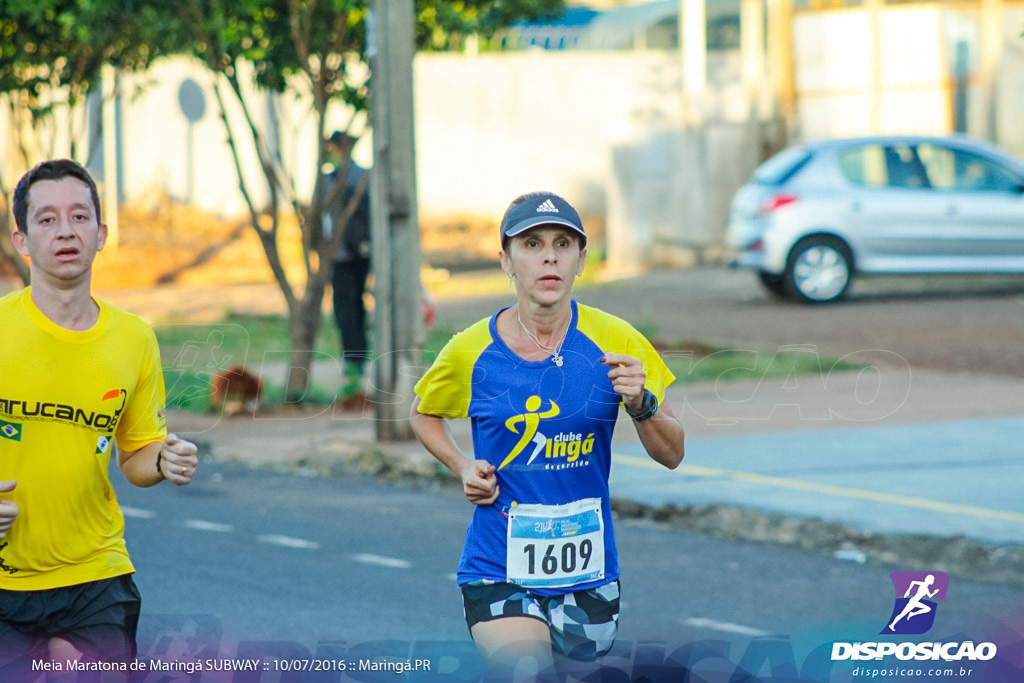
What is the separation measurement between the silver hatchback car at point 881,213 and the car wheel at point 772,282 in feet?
1.39

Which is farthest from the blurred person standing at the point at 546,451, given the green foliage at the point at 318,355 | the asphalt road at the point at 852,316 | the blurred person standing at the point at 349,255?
the asphalt road at the point at 852,316

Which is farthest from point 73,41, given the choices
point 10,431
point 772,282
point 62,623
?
point 62,623

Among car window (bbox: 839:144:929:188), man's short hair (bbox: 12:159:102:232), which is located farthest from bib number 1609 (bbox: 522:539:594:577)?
car window (bbox: 839:144:929:188)

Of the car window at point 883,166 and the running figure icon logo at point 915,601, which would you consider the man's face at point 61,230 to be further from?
the car window at point 883,166

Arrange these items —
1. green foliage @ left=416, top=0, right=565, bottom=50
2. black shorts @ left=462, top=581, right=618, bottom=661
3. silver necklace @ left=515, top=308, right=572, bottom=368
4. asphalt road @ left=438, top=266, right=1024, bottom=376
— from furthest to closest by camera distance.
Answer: asphalt road @ left=438, top=266, right=1024, bottom=376, green foliage @ left=416, top=0, right=565, bottom=50, silver necklace @ left=515, top=308, right=572, bottom=368, black shorts @ left=462, top=581, right=618, bottom=661

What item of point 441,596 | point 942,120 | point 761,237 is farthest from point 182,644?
point 942,120

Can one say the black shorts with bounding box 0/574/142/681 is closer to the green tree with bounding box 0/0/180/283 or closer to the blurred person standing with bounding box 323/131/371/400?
the blurred person standing with bounding box 323/131/371/400

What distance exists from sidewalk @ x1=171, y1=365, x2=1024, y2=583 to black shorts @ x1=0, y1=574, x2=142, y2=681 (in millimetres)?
4759

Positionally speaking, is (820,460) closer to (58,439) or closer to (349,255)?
(349,255)

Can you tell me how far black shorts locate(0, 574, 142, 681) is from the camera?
3.76 meters

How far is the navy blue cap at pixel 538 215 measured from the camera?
4035 mm

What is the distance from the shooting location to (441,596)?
694 centimetres

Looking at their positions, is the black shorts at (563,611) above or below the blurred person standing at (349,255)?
below

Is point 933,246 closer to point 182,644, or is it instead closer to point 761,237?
point 761,237
